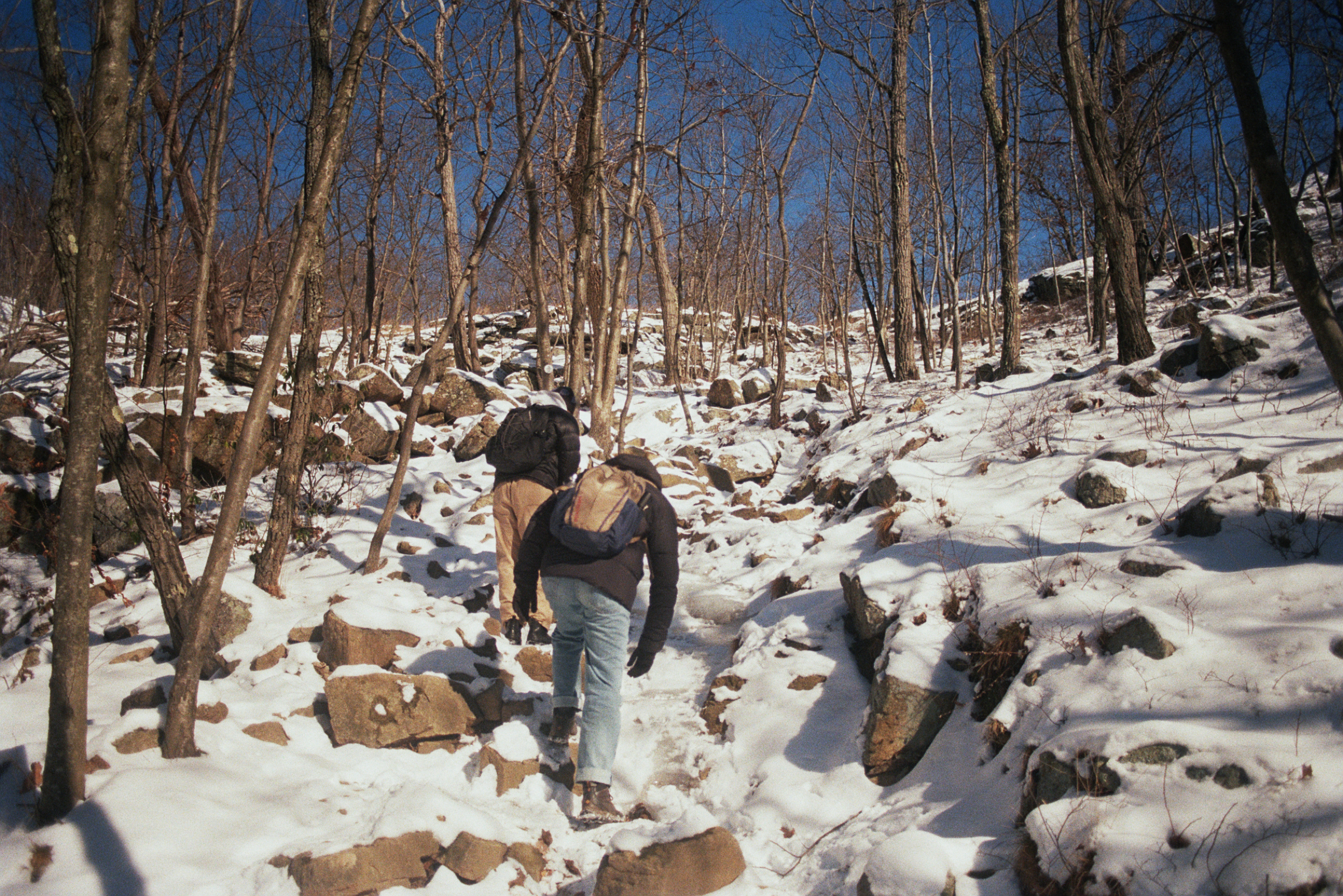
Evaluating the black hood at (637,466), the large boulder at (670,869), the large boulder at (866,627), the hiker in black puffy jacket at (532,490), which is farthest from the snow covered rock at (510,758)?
the large boulder at (866,627)

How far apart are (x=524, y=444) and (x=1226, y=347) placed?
697 cm

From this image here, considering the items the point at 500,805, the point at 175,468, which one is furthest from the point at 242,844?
the point at 175,468

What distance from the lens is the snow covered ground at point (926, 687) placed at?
7.38 ft

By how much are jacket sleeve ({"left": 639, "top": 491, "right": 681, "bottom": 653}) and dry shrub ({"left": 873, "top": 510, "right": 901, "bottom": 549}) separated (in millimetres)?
2389

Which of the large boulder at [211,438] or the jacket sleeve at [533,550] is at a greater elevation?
the large boulder at [211,438]

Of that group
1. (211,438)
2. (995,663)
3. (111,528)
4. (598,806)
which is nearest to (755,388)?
(211,438)

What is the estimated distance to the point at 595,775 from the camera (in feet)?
10.5

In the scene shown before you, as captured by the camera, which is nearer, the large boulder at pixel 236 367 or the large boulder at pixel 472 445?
the large boulder at pixel 472 445

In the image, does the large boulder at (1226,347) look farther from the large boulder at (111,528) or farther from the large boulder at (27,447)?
the large boulder at (27,447)

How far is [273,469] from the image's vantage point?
861 cm

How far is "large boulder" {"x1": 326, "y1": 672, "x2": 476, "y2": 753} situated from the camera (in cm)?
367

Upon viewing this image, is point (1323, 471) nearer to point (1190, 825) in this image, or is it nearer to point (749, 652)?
point (1190, 825)

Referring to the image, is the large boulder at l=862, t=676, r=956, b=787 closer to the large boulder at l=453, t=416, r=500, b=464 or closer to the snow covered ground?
the snow covered ground

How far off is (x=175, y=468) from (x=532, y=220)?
19.0 feet
